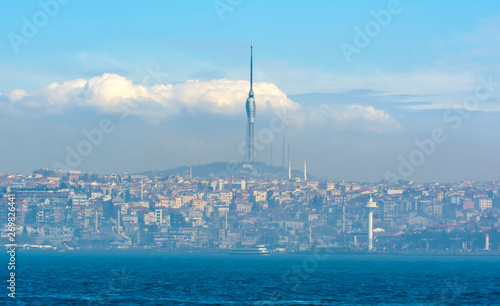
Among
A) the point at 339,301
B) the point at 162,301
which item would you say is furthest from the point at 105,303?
the point at 339,301

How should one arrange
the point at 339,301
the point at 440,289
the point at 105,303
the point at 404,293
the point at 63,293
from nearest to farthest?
the point at 105,303 → the point at 339,301 → the point at 63,293 → the point at 404,293 → the point at 440,289

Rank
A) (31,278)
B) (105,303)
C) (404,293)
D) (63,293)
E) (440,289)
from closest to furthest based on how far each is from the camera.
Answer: (105,303) → (63,293) → (404,293) → (440,289) → (31,278)

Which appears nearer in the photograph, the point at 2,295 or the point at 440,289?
the point at 2,295

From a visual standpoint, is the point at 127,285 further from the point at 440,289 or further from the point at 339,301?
the point at 440,289

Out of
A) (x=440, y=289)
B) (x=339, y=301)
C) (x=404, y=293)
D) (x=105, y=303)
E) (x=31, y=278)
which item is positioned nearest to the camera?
(x=105, y=303)

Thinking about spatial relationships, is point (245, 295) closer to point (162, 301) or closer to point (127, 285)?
point (162, 301)

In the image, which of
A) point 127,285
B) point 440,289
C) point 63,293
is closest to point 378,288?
point 440,289

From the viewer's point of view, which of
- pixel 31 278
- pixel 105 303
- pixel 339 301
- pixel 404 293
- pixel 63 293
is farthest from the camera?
pixel 31 278

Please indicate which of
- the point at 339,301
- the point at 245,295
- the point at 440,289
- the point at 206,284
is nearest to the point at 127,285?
the point at 206,284

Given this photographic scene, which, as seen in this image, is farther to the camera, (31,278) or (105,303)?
(31,278)
